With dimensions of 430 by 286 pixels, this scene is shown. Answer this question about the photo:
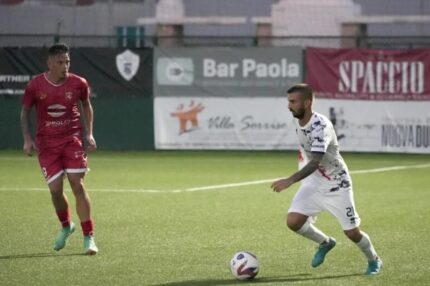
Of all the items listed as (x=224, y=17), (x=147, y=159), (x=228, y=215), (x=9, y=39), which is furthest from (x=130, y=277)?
(x=224, y=17)

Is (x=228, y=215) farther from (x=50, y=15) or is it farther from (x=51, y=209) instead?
(x=50, y=15)

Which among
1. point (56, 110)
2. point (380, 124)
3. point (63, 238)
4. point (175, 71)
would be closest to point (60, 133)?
point (56, 110)

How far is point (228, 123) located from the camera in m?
24.5

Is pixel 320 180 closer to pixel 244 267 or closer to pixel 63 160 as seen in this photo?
pixel 244 267

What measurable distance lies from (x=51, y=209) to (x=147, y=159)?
8283 mm

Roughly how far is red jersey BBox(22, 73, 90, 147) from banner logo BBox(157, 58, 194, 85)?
13.4 meters

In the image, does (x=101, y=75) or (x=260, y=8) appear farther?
(x=260, y=8)

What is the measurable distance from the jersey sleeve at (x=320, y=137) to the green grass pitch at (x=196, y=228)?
115 cm

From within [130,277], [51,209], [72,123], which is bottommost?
[51,209]

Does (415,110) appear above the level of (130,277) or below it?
below

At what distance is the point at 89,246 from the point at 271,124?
13.6 meters

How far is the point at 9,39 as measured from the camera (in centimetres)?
3231

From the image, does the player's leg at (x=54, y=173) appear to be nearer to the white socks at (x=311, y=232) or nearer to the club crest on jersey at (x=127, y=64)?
the white socks at (x=311, y=232)

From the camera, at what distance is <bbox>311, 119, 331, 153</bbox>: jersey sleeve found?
972 cm
